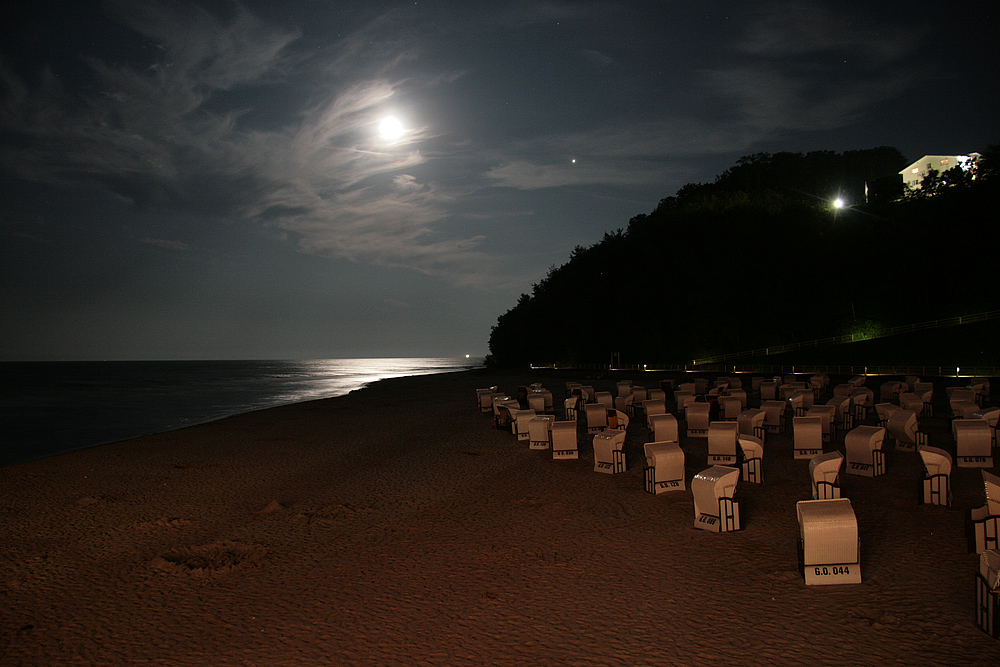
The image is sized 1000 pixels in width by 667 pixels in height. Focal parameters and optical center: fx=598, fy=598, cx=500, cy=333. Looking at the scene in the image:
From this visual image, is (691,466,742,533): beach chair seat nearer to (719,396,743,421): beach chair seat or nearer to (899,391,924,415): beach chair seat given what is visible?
(719,396,743,421): beach chair seat

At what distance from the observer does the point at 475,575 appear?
25.9ft

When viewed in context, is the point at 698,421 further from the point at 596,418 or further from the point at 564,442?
the point at 564,442

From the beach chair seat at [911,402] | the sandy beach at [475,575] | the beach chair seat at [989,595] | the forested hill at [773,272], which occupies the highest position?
the forested hill at [773,272]

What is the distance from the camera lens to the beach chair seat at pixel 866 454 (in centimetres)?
1175

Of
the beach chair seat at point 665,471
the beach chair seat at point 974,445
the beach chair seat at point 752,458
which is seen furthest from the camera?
the beach chair seat at point 974,445

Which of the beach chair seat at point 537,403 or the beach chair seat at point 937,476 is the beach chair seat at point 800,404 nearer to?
the beach chair seat at point 537,403

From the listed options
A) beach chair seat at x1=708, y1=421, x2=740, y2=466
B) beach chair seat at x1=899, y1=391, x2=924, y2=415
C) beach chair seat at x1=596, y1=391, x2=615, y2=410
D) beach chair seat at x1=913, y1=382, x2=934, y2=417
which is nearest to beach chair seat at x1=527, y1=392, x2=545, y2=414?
beach chair seat at x1=596, y1=391, x2=615, y2=410

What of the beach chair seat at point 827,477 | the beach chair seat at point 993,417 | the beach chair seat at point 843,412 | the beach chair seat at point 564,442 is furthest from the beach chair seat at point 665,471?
the beach chair seat at point 843,412

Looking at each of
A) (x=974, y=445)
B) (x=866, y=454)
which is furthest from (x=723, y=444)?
(x=974, y=445)

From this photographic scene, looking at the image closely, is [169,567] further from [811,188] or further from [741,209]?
[811,188]

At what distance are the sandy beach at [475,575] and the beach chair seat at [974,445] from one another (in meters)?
0.39

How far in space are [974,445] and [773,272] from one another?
175 ft

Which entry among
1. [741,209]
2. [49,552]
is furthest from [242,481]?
[741,209]

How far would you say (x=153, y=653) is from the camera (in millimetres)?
6270
